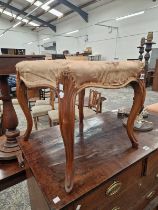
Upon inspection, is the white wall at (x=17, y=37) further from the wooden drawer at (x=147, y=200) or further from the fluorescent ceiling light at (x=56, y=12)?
the wooden drawer at (x=147, y=200)

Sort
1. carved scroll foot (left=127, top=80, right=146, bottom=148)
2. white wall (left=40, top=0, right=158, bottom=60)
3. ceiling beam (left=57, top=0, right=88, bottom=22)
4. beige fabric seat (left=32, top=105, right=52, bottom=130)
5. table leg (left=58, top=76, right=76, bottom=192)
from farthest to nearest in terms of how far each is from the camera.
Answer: ceiling beam (left=57, top=0, right=88, bottom=22) < white wall (left=40, top=0, right=158, bottom=60) < beige fabric seat (left=32, top=105, right=52, bottom=130) < carved scroll foot (left=127, top=80, right=146, bottom=148) < table leg (left=58, top=76, right=76, bottom=192)

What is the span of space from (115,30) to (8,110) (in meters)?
8.91

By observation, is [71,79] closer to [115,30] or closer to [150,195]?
[150,195]

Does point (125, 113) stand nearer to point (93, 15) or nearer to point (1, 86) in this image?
point (1, 86)

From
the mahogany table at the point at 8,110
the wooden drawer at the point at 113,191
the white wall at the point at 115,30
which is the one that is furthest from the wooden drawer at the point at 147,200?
the white wall at the point at 115,30

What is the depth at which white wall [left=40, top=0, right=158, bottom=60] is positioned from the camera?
719cm

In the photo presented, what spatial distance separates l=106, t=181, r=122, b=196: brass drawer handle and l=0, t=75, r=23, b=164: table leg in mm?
656

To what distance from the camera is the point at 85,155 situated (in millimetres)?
939

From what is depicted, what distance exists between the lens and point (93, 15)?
936 cm

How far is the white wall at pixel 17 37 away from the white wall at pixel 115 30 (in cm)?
411

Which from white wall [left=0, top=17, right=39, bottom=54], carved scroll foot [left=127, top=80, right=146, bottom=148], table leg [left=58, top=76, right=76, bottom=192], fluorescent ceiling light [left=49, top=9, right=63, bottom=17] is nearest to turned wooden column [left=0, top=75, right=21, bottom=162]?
table leg [left=58, top=76, right=76, bottom=192]

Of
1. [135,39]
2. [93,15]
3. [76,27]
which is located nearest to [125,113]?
[135,39]

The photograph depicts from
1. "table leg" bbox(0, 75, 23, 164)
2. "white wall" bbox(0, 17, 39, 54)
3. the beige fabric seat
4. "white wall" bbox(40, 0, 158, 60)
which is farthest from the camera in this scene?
"white wall" bbox(0, 17, 39, 54)

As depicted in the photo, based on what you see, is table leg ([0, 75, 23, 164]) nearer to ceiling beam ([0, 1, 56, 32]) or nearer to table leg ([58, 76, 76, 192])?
table leg ([58, 76, 76, 192])
